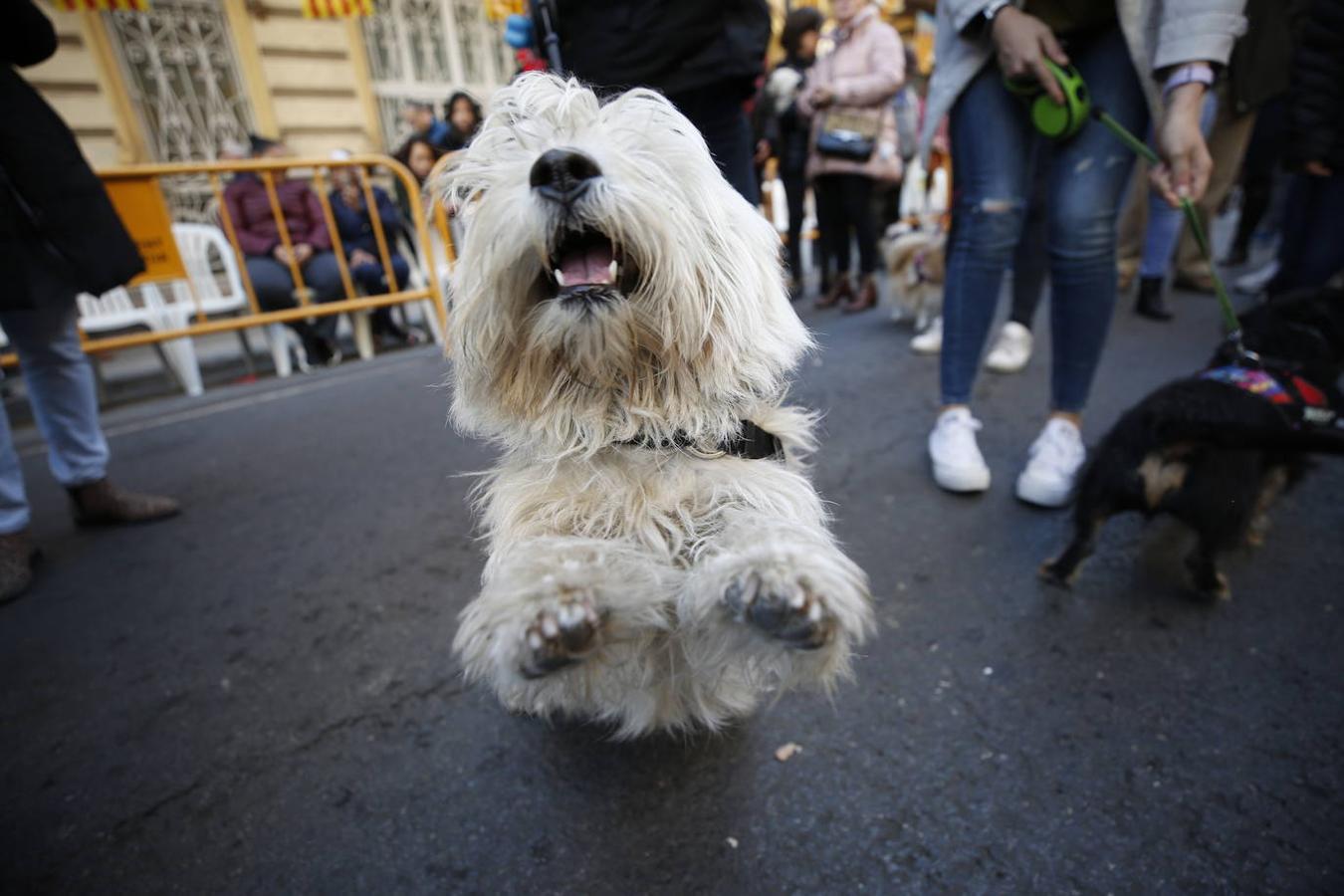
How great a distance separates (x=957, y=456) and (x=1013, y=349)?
1.84 meters

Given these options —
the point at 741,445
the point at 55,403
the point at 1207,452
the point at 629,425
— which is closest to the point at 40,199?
the point at 55,403

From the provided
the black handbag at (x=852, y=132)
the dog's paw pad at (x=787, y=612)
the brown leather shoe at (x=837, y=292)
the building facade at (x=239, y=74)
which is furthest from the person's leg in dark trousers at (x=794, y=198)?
the building facade at (x=239, y=74)

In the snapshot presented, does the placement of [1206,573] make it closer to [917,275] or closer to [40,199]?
[917,275]

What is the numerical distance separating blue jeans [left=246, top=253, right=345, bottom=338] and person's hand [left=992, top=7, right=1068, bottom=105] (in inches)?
218

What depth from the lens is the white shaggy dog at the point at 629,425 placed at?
109 cm

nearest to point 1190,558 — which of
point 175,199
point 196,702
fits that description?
point 196,702

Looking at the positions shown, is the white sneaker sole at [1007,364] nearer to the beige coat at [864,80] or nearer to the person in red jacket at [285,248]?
the beige coat at [864,80]

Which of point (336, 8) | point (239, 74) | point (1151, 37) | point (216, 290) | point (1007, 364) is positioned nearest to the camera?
point (1151, 37)

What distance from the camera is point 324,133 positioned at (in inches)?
357

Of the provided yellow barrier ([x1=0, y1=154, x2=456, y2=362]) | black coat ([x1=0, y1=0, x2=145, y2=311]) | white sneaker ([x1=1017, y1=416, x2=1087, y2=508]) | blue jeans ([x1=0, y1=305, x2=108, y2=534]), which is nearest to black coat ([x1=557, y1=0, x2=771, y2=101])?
white sneaker ([x1=1017, y1=416, x2=1087, y2=508])

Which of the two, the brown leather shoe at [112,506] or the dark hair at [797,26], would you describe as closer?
the brown leather shoe at [112,506]

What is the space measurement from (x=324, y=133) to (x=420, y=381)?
254 inches

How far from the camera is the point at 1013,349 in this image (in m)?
4.02

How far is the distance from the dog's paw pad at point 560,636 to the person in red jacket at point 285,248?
5734 millimetres
